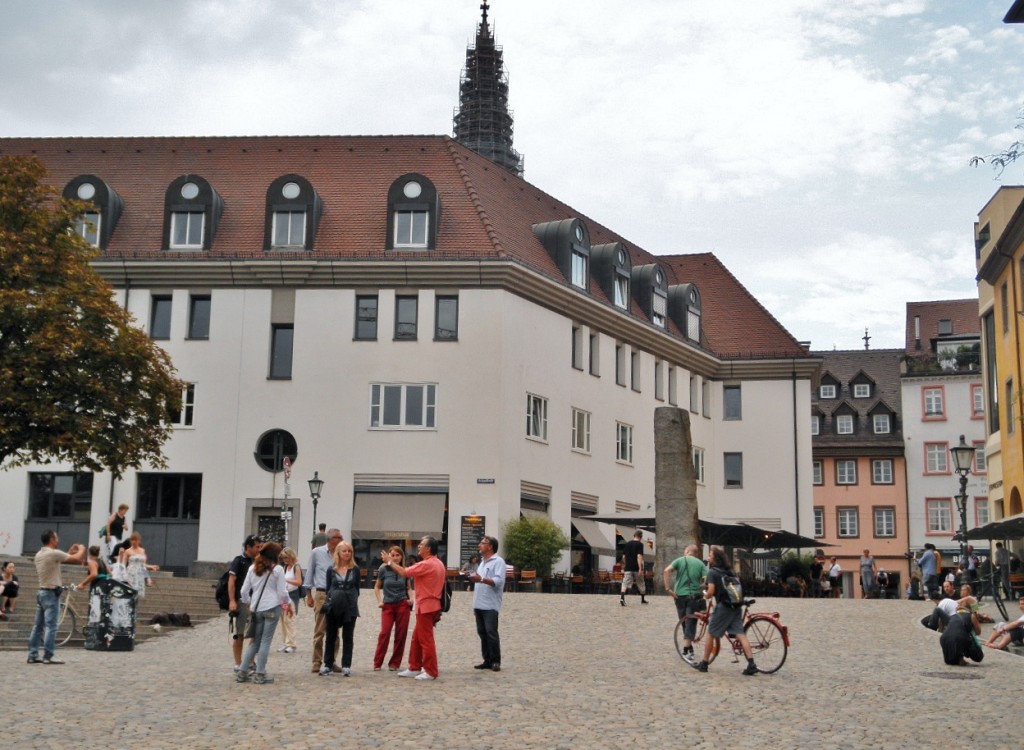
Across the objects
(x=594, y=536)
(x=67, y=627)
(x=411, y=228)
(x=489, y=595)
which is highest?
(x=411, y=228)

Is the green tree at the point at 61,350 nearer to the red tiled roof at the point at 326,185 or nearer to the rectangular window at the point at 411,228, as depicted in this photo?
the red tiled roof at the point at 326,185

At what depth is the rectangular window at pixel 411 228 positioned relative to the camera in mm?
47531

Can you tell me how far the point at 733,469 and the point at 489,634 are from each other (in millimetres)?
43131

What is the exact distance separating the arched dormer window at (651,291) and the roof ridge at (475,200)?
9760 mm

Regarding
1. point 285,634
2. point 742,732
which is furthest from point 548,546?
point 742,732

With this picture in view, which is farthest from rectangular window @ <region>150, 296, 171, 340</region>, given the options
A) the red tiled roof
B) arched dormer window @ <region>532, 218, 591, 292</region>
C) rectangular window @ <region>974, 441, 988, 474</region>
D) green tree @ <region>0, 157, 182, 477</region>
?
rectangular window @ <region>974, 441, 988, 474</region>

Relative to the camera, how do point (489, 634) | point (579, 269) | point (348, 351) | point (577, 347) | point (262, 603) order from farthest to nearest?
point (579, 269), point (577, 347), point (348, 351), point (489, 634), point (262, 603)

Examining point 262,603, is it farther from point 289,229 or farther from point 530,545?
point 289,229

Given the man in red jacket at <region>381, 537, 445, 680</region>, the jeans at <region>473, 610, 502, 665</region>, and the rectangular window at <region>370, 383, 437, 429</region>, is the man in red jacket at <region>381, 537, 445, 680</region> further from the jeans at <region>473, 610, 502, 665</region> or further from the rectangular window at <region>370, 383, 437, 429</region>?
the rectangular window at <region>370, 383, 437, 429</region>

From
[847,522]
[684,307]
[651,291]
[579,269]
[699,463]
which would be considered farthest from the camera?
[847,522]

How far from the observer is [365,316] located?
4688 centimetres

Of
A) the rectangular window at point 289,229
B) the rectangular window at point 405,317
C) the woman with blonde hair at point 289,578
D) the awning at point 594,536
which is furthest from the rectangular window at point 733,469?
the woman with blonde hair at point 289,578

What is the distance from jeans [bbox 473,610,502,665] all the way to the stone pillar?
18261 mm

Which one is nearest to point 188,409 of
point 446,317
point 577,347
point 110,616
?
point 446,317
